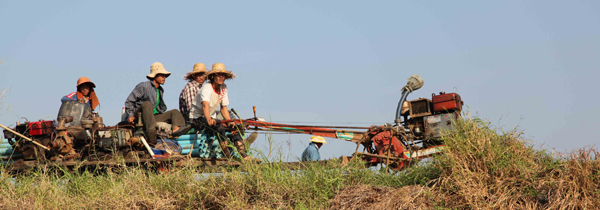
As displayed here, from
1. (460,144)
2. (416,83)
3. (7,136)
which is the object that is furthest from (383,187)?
(7,136)

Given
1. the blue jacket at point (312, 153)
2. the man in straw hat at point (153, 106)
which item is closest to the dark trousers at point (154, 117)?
the man in straw hat at point (153, 106)

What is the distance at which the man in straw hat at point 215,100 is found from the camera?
26.5 ft

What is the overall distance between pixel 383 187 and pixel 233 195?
60.0 inches

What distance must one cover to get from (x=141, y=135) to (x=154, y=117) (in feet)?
1.10

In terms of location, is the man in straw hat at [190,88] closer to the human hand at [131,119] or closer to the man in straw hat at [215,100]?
the man in straw hat at [215,100]

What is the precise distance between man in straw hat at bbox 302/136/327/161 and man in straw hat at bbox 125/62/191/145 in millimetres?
2084

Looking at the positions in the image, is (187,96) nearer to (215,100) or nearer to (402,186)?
(215,100)

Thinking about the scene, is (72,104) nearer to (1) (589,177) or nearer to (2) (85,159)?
(2) (85,159)

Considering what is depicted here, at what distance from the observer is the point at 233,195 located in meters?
5.46

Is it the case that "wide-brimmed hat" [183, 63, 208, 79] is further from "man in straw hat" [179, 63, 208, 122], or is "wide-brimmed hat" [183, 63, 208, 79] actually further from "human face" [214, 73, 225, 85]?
"human face" [214, 73, 225, 85]

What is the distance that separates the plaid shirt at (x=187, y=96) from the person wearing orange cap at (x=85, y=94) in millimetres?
1424

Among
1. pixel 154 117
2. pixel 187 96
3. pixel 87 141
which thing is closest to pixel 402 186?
pixel 154 117

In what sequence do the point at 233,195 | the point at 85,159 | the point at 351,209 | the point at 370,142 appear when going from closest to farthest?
the point at 351,209 < the point at 233,195 < the point at 85,159 < the point at 370,142

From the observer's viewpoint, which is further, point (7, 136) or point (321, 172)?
point (7, 136)
